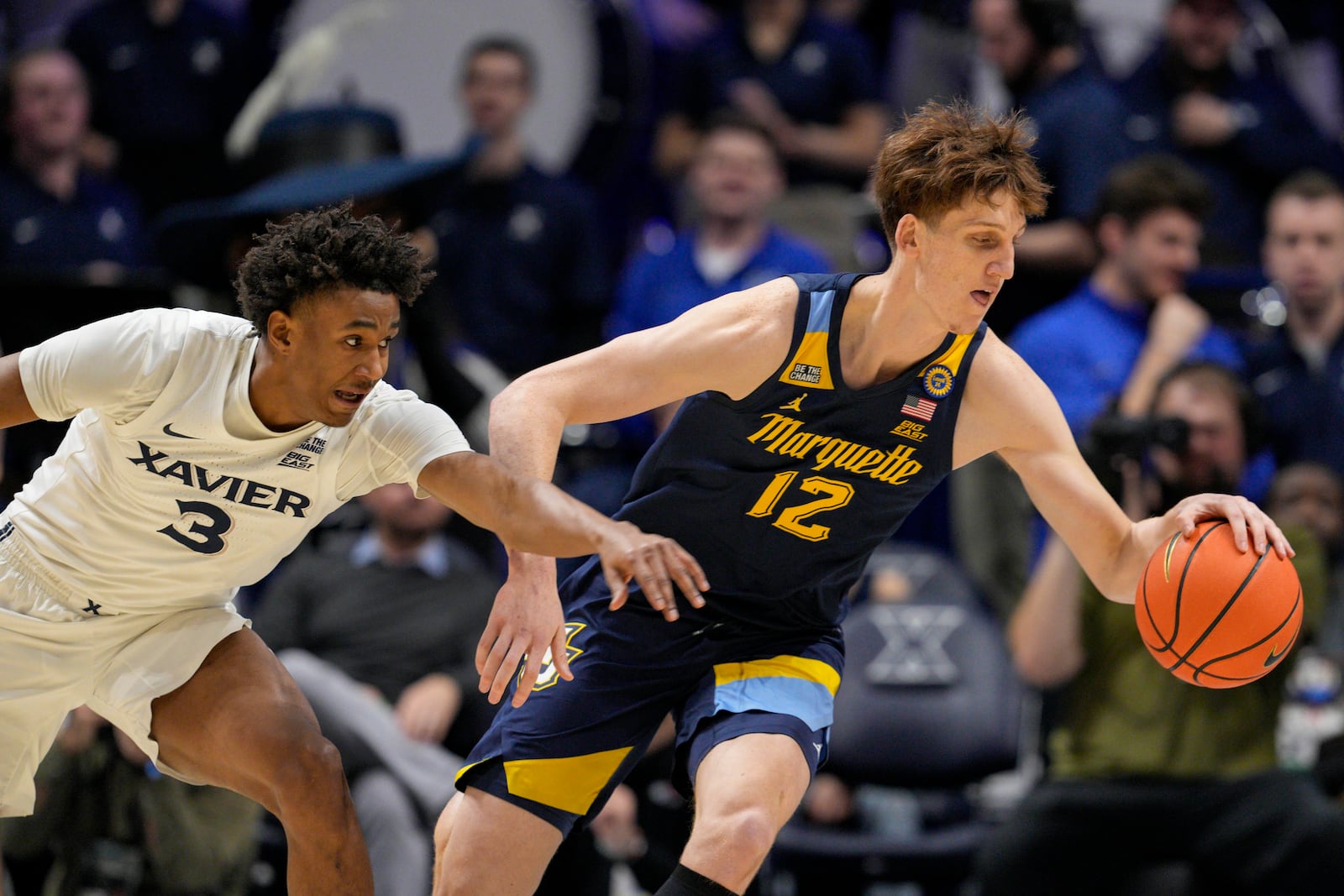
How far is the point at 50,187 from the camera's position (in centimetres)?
794

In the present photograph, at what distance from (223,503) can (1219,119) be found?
5499 mm

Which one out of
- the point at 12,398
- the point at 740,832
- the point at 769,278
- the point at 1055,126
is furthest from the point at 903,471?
the point at 1055,126

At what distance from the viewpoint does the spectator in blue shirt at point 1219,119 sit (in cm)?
786

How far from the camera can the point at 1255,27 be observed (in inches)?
339

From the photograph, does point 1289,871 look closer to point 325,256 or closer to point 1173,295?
point 1173,295

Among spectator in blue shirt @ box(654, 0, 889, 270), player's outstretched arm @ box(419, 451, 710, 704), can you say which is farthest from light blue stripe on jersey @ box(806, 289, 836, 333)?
spectator in blue shirt @ box(654, 0, 889, 270)

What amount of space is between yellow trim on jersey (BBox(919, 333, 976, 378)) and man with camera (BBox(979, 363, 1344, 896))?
1.79 m

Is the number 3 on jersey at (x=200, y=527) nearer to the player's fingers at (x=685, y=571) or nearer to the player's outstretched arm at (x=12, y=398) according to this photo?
the player's outstretched arm at (x=12, y=398)

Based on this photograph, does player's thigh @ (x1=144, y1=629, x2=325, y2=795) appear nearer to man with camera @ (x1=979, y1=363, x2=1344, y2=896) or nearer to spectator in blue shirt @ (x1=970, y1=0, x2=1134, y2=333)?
man with camera @ (x1=979, y1=363, x2=1344, y2=896)

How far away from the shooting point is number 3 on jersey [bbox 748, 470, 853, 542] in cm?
421

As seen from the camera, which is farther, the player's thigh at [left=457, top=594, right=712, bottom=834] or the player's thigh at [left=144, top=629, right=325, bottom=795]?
the player's thigh at [left=457, top=594, right=712, bottom=834]

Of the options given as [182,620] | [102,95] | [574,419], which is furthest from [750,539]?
[102,95]

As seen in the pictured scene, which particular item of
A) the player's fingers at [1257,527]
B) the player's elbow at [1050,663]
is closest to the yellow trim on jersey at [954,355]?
the player's fingers at [1257,527]

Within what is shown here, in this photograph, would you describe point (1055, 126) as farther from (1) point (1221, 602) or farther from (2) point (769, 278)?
(1) point (1221, 602)
